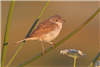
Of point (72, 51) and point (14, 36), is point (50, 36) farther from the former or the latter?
point (14, 36)

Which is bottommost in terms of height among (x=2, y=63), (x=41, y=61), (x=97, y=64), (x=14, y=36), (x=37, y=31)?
(x=14, y=36)

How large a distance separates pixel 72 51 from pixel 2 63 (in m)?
0.81

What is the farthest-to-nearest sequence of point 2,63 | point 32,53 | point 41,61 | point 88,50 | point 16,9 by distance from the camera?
point 16,9 < point 88,50 < point 32,53 < point 41,61 < point 2,63

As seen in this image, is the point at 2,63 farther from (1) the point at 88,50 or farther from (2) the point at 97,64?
(1) the point at 88,50

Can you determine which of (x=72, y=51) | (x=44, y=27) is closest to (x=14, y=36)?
(x=44, y=27)

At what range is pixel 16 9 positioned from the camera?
1484cm

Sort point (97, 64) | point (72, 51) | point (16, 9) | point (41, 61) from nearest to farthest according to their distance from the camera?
point (97, 64) < point (72, 51) < point (41, 61) < point (16, 9)

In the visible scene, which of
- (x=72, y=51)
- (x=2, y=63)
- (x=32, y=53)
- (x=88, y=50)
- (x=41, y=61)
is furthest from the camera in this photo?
(x=88, y=50)

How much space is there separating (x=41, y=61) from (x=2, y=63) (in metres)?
Result: 7.92

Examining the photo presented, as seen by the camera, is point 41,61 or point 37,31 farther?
point 41,61

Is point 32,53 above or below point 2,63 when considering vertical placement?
below

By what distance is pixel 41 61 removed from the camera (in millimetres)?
9477

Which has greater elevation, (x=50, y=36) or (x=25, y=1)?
(x=50, y=36)

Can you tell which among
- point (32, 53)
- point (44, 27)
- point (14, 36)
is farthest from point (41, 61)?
point (44, 27)
